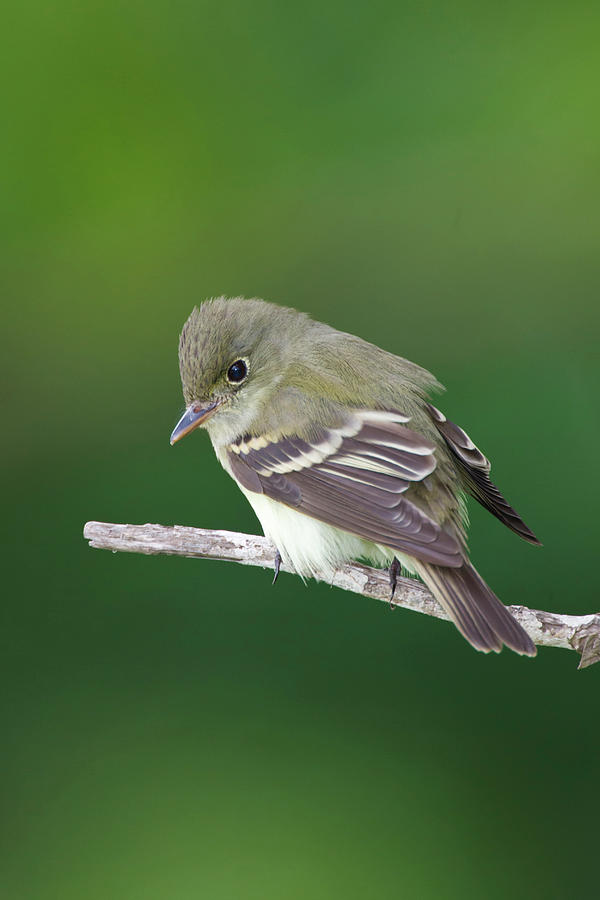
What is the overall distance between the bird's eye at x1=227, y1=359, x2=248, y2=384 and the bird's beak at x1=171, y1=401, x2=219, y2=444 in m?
0.06

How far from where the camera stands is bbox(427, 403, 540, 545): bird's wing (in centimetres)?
208

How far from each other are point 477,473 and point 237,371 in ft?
1.86

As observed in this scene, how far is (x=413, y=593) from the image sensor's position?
6.35ft

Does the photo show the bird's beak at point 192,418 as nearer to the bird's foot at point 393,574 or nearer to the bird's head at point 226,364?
the bird's head at point 226,364

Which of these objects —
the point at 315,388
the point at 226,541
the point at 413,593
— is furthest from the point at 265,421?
the point at 413,593

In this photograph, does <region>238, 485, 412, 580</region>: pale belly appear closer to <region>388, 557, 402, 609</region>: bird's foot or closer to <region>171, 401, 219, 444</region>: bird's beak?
<region>388, 557, 402, 609</region>: bird's foot

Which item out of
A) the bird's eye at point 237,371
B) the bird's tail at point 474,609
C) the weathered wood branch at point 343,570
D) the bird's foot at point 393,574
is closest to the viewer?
the bird's tail at point 474,609

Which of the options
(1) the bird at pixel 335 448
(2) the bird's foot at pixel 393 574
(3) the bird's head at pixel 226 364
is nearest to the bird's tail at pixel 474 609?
(1) the bird at pixel 335 448

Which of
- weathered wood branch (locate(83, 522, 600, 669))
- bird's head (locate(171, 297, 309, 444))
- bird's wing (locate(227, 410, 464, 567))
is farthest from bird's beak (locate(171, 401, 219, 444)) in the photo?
weathered wood branch (locate(83, 522, 600, 669))

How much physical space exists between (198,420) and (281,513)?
10.4 inches

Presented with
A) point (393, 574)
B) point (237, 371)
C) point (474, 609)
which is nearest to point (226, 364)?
point (237, 371)

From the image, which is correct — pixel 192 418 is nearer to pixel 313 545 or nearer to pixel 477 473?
pixel 313 545

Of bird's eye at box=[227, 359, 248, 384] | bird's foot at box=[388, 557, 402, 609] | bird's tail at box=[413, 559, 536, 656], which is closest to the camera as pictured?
bird's tail at box=[413, 559, 536, 656]

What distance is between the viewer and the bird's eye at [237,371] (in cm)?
208
